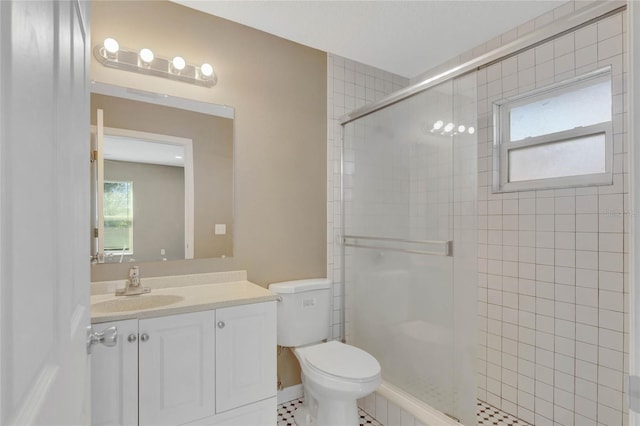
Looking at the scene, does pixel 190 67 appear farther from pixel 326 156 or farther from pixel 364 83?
pixel 364 83

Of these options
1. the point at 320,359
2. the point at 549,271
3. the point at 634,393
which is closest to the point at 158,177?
the point at 320,359

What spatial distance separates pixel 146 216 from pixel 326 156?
1299 mm

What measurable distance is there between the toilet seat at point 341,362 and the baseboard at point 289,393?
49 centimetres

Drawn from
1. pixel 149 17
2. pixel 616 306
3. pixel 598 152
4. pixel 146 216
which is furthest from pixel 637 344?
pixel 149 17

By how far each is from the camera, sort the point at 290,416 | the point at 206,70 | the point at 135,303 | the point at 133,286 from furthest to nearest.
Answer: the point at 290,416
the point at 206,70
the point at 133,286
the point at 135,303

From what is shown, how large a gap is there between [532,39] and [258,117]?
61.0 inches

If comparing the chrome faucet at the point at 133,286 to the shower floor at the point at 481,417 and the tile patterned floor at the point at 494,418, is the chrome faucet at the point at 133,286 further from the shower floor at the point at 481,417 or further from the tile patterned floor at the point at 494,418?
the tile patterned floor at the point at 494,418

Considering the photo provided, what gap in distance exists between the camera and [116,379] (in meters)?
1.37

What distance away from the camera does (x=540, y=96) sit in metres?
2.13

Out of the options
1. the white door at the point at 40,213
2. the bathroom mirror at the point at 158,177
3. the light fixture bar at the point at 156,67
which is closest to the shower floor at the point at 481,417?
the bathroom mirror at the point at 158,177

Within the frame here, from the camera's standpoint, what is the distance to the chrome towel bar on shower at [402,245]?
69.0 inches

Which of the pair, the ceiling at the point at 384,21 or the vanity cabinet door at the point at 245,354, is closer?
the vanity cabinet door at the point at 245,354

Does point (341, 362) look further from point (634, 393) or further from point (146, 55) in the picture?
point (146, 55)

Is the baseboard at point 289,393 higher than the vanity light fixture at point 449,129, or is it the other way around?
the vanity light fixture at point 449,129
